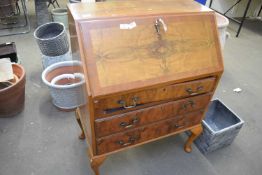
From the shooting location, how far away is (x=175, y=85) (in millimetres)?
984

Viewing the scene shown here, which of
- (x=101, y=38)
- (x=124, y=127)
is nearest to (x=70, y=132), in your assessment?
(x=124, y=127)

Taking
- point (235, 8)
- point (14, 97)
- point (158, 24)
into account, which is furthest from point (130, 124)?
point (235, 8)

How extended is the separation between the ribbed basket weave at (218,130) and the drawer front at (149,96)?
42cm

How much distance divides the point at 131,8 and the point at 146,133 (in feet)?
2.12

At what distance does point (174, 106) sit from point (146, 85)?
0.91ft

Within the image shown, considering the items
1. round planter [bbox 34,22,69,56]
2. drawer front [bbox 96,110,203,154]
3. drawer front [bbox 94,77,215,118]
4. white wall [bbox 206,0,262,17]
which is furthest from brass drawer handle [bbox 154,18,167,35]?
white wall [bbox 206,0,262,17]

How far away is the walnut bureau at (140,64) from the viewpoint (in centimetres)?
84

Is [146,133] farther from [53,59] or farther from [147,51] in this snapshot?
[53,59]

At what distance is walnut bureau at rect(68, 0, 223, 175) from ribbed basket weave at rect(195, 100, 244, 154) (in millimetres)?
342

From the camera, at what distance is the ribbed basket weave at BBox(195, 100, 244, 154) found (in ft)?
4.56

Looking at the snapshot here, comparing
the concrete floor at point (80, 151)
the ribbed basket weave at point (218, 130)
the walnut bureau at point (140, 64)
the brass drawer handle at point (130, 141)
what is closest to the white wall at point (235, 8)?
the concrete floor at point (80, 151)

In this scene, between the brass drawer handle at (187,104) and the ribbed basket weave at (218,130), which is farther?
the ribbed basket weave at (218,130)

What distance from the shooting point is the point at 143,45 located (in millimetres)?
918

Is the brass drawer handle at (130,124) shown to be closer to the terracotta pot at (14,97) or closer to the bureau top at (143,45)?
the bureau top at (143,45)
